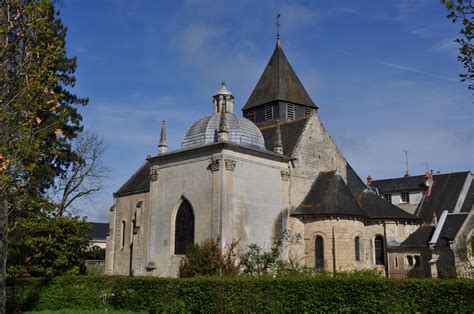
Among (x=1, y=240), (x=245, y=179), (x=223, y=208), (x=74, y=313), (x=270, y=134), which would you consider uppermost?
(x=270, y=134)

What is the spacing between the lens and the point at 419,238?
28.2m

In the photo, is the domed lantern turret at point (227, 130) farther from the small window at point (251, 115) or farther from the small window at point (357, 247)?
the small window at point (251, 115)

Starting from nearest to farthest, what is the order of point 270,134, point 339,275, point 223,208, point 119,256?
point 339,275 → point 223,208 → point 270,134 → point 119,256

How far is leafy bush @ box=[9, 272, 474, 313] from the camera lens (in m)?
13.8

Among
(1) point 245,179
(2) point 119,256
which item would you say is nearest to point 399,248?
(1) point 245,179

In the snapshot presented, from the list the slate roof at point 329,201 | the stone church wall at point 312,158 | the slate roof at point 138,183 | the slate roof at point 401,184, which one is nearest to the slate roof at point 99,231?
the slate roof at point 138,183

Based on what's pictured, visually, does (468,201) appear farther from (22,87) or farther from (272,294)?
(22,87)

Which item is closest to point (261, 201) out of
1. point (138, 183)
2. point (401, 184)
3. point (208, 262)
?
point (208, 262)

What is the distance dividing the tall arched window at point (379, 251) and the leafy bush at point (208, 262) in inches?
380

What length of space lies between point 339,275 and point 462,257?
43.0 ft

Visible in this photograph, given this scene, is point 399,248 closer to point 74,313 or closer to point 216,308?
point 216,308

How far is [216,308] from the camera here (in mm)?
15859

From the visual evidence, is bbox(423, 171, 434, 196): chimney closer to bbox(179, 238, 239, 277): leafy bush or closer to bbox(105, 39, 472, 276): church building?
bbox(105, 39, 472, 276): church building

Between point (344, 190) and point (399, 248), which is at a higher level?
point (344, 190)
